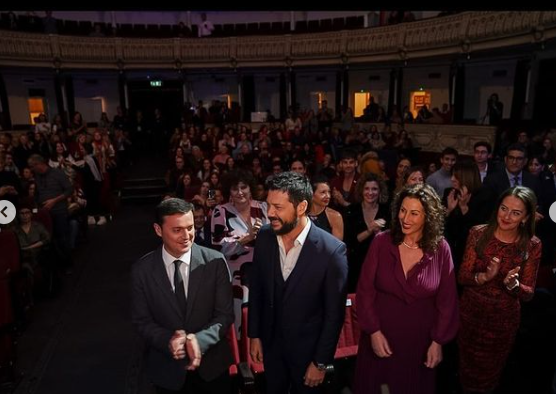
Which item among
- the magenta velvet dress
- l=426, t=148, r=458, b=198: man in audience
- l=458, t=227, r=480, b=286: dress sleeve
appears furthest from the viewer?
l=426, t=148, r=458, b=198: man in audience

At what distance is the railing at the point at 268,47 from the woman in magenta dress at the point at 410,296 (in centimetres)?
1098

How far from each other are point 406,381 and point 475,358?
2.54 feet

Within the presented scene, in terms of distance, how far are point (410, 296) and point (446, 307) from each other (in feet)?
0.69

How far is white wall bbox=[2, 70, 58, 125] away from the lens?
680 inches

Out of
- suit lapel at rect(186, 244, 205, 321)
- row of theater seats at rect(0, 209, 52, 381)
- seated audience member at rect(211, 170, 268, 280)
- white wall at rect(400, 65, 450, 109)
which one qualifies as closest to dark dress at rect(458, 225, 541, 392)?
seated audience member at rect(211, 170, 268, 280)

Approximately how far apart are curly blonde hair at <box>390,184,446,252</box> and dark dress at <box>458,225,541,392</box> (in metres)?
0.65

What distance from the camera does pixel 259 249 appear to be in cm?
232

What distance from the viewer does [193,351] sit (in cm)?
207

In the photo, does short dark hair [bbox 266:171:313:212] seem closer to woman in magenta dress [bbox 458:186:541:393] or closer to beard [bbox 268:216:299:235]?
beard [bbox 268:216:299:235]

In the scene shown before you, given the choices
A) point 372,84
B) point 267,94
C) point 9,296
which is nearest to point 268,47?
point 267,94

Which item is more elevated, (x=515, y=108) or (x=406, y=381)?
(x=515, y=108)

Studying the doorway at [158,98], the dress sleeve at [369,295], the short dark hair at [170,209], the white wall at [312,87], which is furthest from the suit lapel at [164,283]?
the white wall at [312,87]
